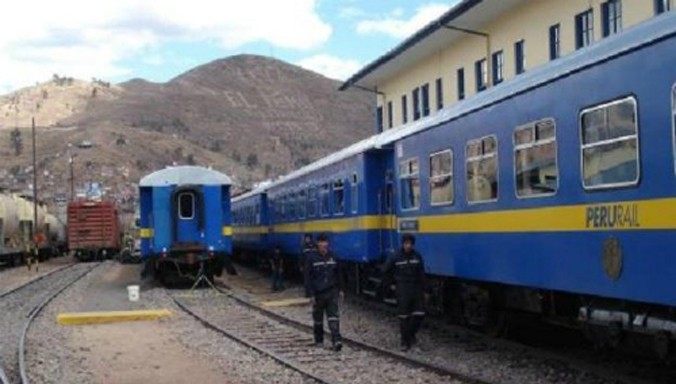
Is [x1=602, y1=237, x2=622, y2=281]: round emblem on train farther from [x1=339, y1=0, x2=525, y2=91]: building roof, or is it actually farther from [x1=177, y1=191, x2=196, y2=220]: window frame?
[x1=177, y1=191, x2=196, y2=220]: window frame

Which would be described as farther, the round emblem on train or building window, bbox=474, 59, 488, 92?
building window, bbox=474, 59, 488, 92

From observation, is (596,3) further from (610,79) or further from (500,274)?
(610,79)

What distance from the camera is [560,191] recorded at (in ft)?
33.1

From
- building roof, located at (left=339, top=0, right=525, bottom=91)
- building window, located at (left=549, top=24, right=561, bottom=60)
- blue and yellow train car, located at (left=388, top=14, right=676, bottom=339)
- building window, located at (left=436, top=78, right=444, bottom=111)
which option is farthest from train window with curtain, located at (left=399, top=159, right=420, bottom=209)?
building window, located at (left=436, top=78, right=444, bottom=111)

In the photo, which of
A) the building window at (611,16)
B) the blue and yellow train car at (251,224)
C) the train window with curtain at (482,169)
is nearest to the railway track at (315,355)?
the train window with curtain at (482,169)

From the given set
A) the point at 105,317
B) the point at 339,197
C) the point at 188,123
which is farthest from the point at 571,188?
the point at 188,123

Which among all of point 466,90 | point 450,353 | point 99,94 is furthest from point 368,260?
point 99,94

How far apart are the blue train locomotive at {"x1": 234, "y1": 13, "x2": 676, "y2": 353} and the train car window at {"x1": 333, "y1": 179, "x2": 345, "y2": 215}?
12.5 ft

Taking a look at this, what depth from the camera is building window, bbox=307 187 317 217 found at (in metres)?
25.2

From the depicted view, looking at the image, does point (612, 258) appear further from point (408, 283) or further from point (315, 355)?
point (315, 355)

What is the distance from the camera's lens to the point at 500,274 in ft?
39.7

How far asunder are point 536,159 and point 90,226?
49.4 m

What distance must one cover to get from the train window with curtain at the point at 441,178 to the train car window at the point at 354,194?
191 inches

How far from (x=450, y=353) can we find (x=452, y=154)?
8.95ft
